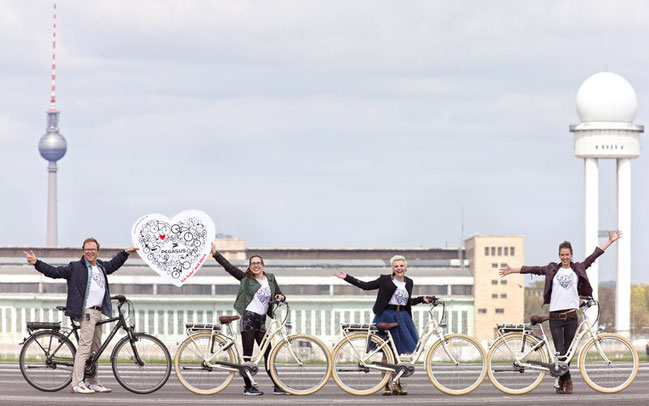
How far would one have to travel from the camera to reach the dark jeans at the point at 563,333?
18016 millimetres

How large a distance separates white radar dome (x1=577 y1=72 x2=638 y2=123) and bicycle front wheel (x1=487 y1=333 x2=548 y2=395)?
11504cm

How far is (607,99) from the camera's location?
131375mm

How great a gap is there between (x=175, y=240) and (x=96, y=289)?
6.09 meters

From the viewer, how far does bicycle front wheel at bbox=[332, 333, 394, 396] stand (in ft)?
57.5

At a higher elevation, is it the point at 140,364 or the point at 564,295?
the point at 564,295

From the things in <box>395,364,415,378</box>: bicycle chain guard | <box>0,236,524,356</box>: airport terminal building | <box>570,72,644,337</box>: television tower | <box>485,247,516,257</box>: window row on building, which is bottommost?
<box>0,236,524,356</box>: airport terminal building

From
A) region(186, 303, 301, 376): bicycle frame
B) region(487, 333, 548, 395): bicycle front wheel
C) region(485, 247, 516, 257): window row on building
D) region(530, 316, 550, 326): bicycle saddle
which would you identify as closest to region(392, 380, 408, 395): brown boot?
region(487, 333, 548, 395): bicycle front wheel

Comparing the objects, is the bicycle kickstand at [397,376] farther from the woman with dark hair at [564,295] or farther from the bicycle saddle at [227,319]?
the bicycle saddle at [227,319]

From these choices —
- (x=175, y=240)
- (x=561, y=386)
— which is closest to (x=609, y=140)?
(x=175, y=240)

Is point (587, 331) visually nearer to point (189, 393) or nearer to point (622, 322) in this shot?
point (189, 393)

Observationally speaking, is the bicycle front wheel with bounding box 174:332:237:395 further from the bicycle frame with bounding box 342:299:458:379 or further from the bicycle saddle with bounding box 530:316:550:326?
the bicycle saddle with bounding box 530:316:550:326

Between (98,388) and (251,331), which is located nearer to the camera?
(98,388)

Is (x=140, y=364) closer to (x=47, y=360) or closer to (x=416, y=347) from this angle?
(x=47, y=360)

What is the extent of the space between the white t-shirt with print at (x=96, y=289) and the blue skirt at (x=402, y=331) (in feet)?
11.3
